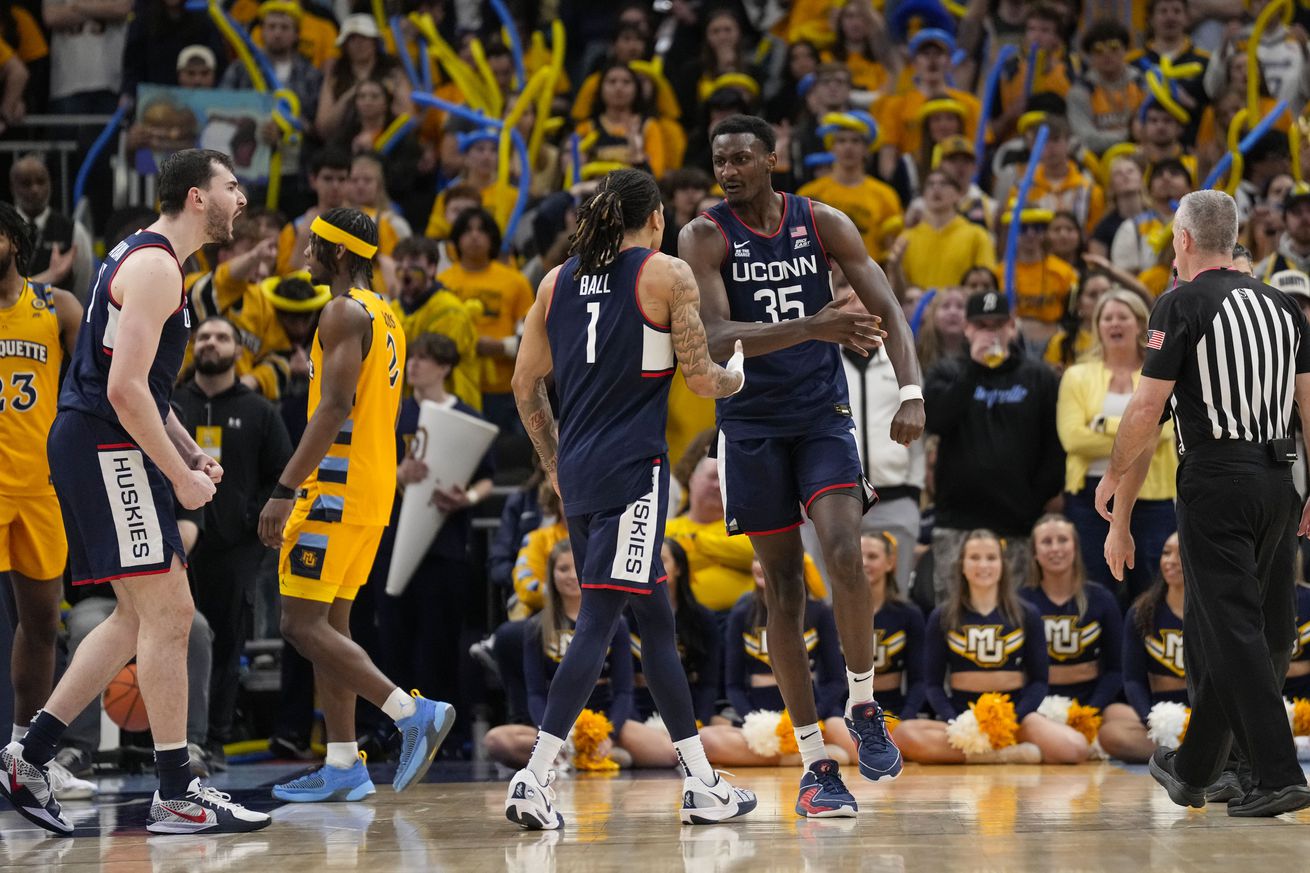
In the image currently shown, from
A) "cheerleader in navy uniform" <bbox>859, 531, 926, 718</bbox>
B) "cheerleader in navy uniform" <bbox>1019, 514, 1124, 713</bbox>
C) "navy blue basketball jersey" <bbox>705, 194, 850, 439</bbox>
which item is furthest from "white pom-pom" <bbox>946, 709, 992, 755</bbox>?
"navy blue basketball jersey" <bbox>705, 194, 850, 439</bbox>

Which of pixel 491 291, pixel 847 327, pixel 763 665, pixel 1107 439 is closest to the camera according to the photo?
pixel 847 327

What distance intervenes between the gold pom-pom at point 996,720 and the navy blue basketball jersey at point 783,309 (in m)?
2.65

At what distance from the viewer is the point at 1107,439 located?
897 cm

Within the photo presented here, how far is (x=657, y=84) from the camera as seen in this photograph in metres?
13.0

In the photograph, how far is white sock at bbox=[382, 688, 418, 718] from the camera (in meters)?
6.69

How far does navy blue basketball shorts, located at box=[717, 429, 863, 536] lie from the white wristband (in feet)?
1.00

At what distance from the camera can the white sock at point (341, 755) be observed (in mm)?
6852

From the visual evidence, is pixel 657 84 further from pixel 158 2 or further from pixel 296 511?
pixel 296 511

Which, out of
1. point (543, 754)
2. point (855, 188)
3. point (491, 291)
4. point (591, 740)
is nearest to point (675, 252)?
point (491, 291)

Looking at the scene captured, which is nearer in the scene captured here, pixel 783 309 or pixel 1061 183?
pixel 783 309

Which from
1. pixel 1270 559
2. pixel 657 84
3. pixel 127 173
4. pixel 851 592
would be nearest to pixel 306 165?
pixel 127 173

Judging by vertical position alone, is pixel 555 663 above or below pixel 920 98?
below

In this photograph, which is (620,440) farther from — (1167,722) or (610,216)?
(1167,722)

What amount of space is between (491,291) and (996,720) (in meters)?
4.58
